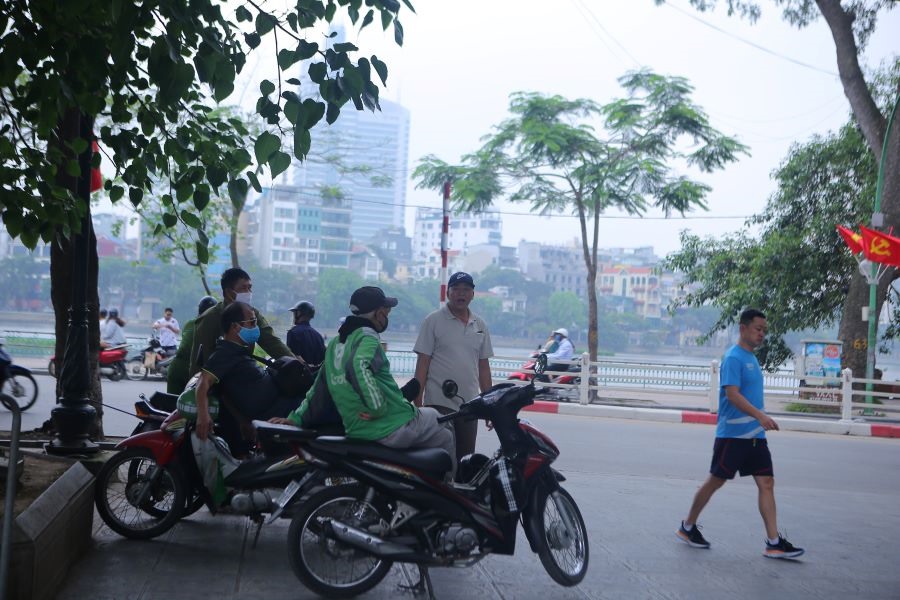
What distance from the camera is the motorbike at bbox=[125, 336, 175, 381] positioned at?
823 inches

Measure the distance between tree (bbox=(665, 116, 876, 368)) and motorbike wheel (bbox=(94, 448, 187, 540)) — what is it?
19.2 meters

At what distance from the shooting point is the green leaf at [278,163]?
4.23m

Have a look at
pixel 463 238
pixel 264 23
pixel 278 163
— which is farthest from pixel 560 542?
pixel 463 238

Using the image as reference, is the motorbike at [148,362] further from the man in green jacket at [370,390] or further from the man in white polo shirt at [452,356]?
the man in green jacket at [370,390]

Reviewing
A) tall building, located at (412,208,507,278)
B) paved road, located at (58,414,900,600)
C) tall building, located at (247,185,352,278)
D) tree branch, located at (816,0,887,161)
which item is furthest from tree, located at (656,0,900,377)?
tall building, located at (247,185,352,278)

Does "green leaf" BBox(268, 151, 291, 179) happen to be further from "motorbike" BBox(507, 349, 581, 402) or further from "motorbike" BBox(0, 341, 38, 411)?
"motorbike" BBox(507, 349, 581, 402)

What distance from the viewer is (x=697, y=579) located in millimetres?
5898

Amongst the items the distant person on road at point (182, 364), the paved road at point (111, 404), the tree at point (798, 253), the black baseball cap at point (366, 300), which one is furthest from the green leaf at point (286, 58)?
the tree at point (798, 253)

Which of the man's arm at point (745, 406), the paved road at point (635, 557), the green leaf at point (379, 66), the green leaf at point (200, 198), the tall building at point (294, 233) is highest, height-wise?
the tall building at point (294, 233)

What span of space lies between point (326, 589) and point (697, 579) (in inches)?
90.5

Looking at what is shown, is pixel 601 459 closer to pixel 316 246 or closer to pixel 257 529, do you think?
pixel 257 529

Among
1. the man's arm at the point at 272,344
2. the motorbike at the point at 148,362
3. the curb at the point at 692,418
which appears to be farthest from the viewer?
the motorbike at the point at 148,362

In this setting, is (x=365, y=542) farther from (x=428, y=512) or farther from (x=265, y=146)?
(x=265, y=146)

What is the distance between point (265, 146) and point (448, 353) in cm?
293
